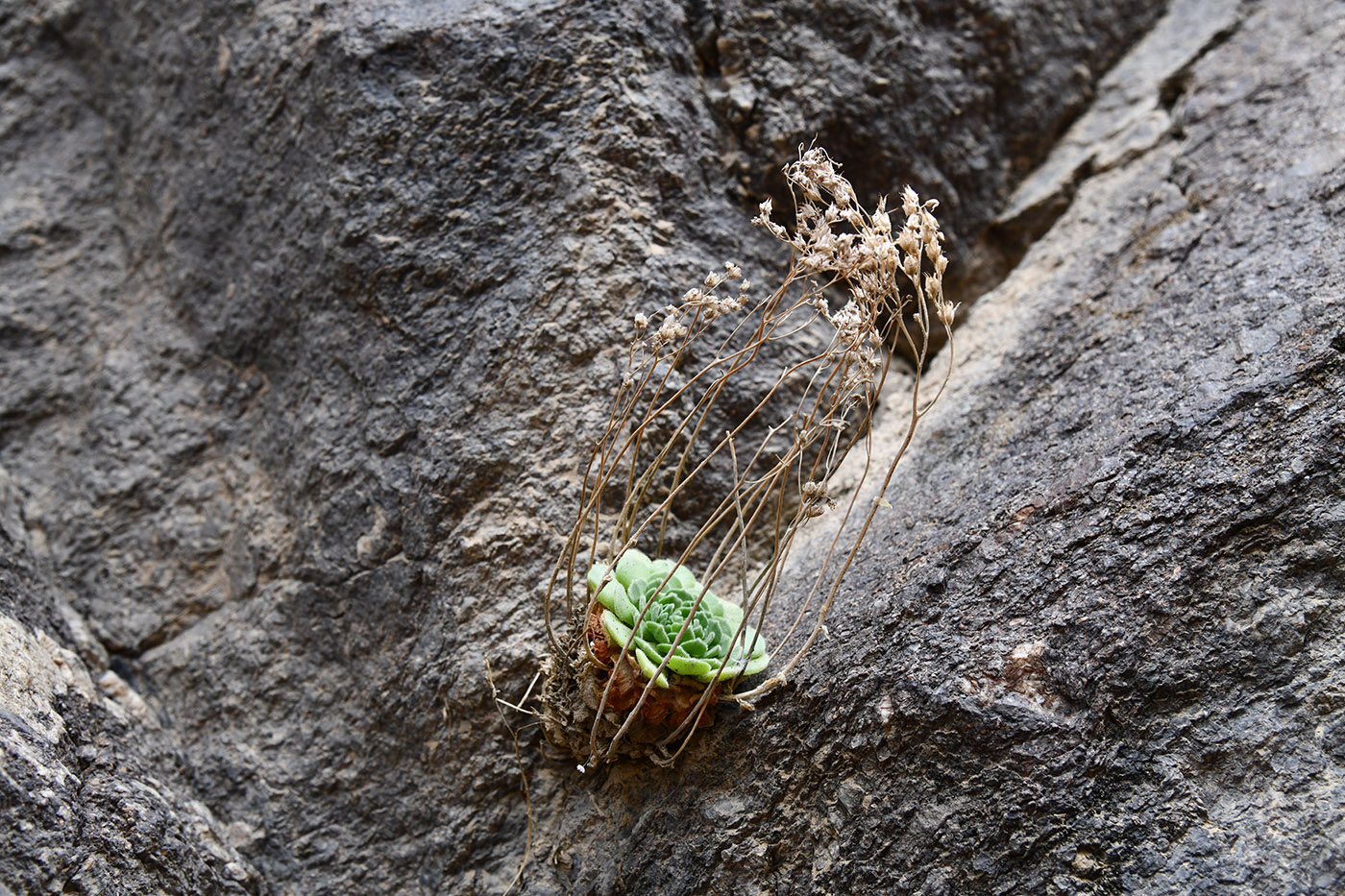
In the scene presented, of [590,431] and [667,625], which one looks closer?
[667,625]

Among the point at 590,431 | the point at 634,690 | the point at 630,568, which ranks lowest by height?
the point at 634,690

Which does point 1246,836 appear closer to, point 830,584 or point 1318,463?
point 1318,463

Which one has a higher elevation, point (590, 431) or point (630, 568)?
point (590, 431)

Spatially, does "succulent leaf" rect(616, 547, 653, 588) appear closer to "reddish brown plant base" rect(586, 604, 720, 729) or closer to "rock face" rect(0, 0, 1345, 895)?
"reddish brown plant base" rect(586, 604, 720, 729)

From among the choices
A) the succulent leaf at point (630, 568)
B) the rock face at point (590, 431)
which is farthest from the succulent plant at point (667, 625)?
the rock face at point (590, 431)

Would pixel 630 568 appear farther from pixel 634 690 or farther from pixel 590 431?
pixel 590 431

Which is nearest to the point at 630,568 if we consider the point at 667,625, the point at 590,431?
the point at 667,625

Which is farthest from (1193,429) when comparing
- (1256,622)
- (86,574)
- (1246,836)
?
(86,574)
